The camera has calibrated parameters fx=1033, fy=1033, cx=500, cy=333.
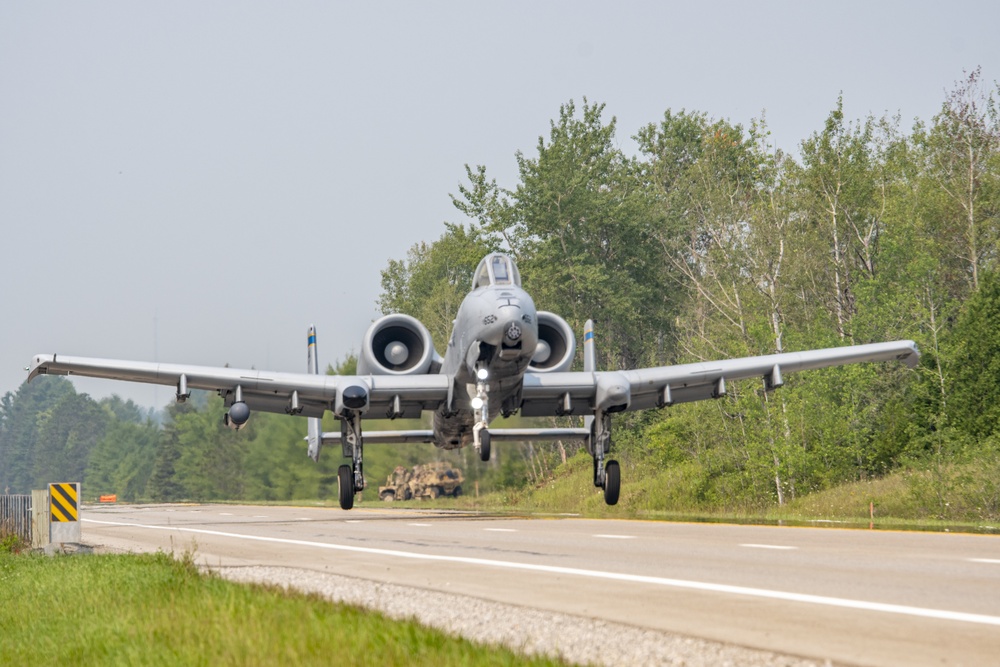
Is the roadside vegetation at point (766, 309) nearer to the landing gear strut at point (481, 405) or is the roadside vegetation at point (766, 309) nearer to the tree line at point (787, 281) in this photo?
the tree line at point (787, 281)

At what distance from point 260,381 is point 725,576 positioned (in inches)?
604

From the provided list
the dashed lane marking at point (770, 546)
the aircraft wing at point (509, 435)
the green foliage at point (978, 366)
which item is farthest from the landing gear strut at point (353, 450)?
the green foliage at point (978, 366)

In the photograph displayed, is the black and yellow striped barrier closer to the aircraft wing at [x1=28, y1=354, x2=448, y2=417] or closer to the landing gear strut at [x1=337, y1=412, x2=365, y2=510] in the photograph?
the aircraft wing at [x1=28, y1=354, x2=448, y2=417]

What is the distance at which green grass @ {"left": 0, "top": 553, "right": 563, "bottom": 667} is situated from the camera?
633 cm

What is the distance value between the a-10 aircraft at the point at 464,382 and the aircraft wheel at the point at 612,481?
0.08 ft

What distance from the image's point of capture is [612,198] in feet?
168

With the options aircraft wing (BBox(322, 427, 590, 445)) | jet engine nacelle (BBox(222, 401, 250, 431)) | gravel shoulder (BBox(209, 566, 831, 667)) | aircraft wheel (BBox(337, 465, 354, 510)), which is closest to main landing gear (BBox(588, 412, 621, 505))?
aircraft wing (BBox(322, 427, 590, 445))

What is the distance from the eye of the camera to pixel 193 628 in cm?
766

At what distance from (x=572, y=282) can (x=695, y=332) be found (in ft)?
25.4

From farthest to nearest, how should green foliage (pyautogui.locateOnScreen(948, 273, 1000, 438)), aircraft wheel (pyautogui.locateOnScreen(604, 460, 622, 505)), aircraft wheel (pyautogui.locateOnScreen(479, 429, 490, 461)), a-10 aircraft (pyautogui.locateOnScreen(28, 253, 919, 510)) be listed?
green foliage (pyautogui.locateOnScreen(948, 273, 1000, 438)) < aircraft wheel (pyautogui.locateOnScreen(604, 460, 622, 505)) < a-10 aircraft (pyautogui.locateOnScreen(28, 253, 919, 510)) < aircraft wheel (pyautogui.locateOnScreen(479, 429, 490, 461))

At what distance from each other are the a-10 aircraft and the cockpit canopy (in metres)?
0.03

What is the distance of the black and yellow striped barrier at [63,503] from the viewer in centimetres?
1691

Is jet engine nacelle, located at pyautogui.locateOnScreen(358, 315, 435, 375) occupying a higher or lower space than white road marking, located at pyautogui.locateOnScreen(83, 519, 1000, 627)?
higher

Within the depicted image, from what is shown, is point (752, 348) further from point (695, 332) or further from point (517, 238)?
point (517, 238)
